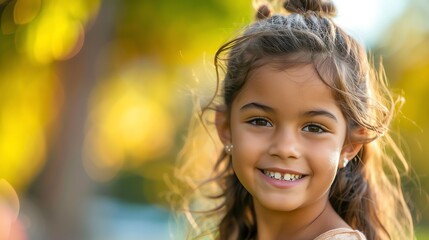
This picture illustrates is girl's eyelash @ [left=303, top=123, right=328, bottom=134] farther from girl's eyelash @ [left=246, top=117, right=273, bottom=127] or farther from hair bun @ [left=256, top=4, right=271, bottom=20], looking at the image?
hair bun @ [left=256, top=4, right=271, bottom=20]

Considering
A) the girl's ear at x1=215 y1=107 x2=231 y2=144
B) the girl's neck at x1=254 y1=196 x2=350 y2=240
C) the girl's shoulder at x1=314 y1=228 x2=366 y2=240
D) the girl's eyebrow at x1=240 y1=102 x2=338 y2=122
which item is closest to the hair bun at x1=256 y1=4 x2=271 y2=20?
the girl's ear at x1=215 y1=107 x2=231 y2=144

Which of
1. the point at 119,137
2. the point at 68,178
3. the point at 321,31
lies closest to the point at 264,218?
the point at 321,31

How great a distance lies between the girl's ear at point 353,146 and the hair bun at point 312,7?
47 cm

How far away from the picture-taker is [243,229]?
3.73 metres

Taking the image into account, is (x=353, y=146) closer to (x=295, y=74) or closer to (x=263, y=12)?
(x=295, y=74)

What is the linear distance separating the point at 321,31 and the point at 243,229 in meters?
0.95

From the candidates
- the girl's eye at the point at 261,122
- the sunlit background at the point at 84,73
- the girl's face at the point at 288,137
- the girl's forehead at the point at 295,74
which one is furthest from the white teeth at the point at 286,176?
the sunlit background at the point at 84,73

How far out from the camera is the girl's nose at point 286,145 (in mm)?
2971

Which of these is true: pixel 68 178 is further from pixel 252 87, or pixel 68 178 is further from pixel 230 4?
pixel 252 87

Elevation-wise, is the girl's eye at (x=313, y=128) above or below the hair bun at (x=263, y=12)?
below

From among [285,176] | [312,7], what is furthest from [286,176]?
[312,7]

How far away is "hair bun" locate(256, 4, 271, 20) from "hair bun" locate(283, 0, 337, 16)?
7 cm

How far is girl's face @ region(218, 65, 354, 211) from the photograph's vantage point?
298 cm

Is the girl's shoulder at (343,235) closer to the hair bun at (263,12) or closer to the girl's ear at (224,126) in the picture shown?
the girl's ear at (224,126)
